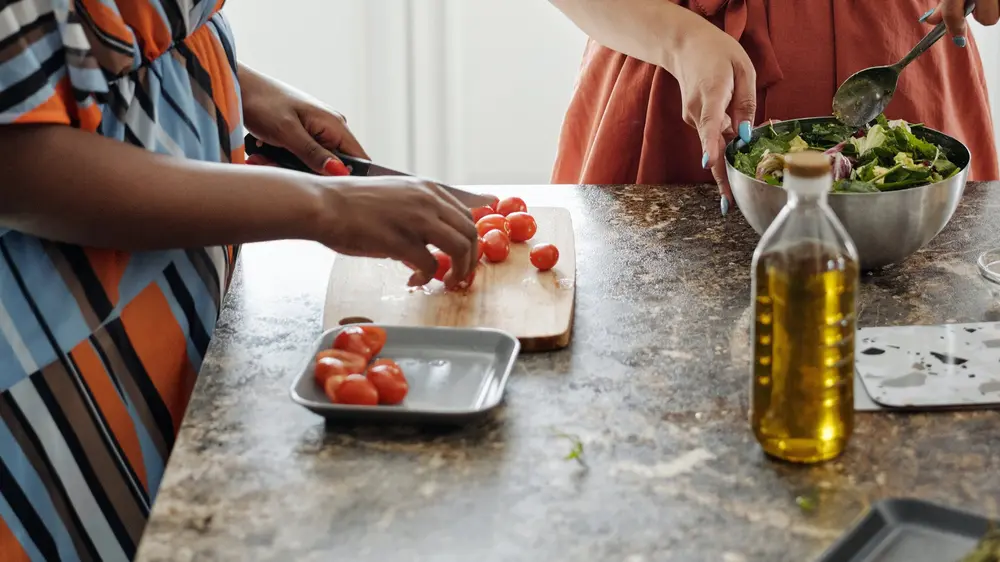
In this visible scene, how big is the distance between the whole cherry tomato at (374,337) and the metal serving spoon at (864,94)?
0.79 metres

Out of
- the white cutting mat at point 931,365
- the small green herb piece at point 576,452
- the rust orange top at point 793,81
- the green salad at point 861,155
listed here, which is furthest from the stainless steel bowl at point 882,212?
the small green herb piece at point 576,452

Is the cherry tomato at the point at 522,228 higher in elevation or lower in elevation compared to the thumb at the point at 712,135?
lower

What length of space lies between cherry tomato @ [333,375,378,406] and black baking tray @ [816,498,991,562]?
1.47 feet

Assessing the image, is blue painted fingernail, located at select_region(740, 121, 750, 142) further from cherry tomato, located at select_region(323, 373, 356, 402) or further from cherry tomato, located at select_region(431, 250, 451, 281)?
cherry tomato, located at select_region(323, 373, 356, 402)

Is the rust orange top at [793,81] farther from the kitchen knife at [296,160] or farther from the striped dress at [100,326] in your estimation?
the striped dress at [100,326]

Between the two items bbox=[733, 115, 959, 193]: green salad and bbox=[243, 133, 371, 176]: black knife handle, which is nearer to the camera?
bbox=[733, 115, 959, 193]: green salad

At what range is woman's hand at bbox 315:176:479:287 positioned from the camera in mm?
1200

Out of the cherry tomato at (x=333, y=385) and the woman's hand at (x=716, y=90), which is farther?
the woman's hand at (x=716, y=90)

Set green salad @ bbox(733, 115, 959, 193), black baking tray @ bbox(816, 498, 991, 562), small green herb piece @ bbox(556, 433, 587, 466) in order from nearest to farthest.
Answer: black baking tray @ bbox(816, 498, 991, 562), small green herb piece @ bbox(556, 433, 587, 466), green salad @ bbox(733, 115, 959, 193)

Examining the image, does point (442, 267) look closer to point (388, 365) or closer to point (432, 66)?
point (388, 365)

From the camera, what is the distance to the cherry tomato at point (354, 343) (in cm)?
120

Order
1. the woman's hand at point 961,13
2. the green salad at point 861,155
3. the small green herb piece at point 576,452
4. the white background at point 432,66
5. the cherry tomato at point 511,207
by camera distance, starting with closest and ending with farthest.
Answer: the small green herb piece at point 576,452
the green salad at point 861,155
the woman's hand at point 961,13
the cherry tomato at point 511,207
the white background at point 432,66

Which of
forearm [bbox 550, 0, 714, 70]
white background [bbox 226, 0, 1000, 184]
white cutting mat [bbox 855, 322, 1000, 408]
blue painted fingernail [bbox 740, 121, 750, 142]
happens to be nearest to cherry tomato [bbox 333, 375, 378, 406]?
white cutting mat [bbox 855, 322, 1000, 408]

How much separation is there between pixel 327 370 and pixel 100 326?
28cm
